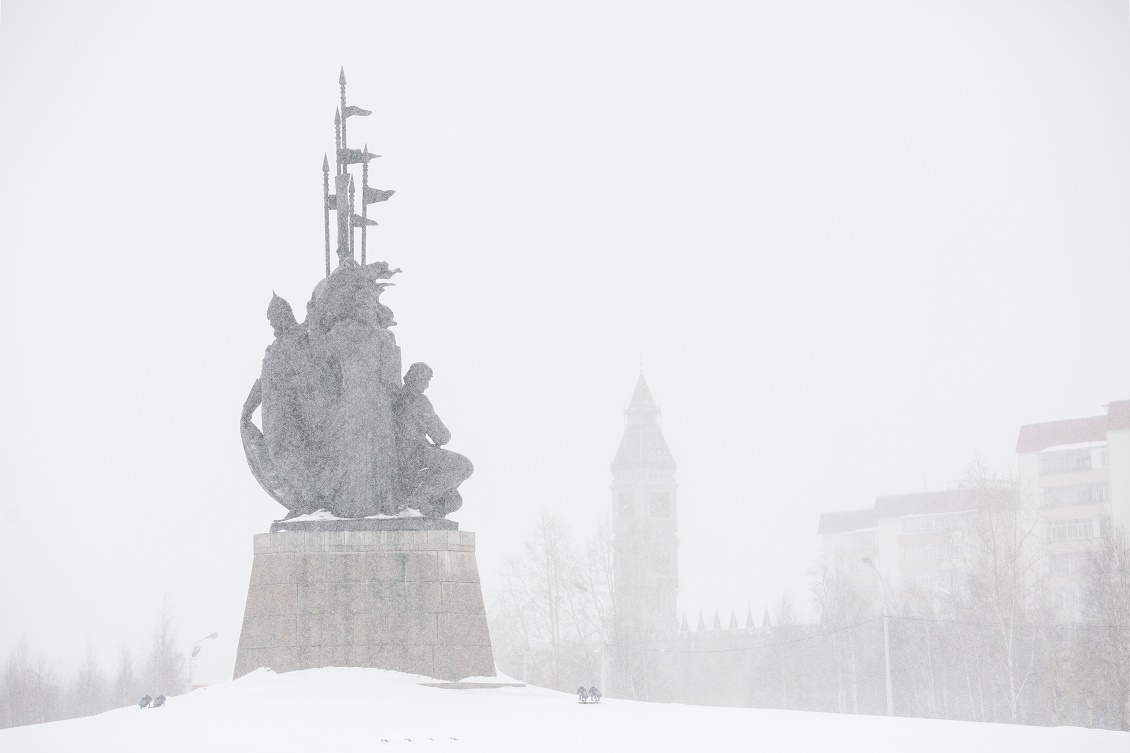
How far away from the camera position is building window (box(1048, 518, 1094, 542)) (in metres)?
71.3

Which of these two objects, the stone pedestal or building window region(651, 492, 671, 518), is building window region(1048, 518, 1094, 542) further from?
building window region(651, 492, 671, 518)

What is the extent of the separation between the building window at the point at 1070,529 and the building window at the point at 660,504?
292ft

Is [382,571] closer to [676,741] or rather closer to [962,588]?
[676,741]

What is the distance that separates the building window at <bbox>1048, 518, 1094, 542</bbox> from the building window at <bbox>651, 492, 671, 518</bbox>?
292 ft

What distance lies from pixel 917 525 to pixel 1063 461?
17.7 meters

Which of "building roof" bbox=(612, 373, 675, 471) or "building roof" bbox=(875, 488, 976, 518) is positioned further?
"building roof" bbox=(612, 373, 675, 471)

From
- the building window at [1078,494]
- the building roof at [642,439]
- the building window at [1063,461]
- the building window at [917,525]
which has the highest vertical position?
the building roof at [642,439]

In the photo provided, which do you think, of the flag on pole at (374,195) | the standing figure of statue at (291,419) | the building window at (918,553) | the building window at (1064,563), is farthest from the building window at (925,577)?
the standing figure of statue at (291,419)

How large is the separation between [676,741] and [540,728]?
122 centimetres

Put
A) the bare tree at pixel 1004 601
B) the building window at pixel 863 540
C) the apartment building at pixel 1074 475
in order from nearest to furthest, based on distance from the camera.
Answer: the bare tree at pixel 1004 601
the apartment building at pixel 1074 475
the building window at pixel 863 540

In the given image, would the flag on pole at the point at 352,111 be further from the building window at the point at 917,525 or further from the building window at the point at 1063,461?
the building window at the point at 917,525

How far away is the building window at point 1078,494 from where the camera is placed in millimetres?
73562

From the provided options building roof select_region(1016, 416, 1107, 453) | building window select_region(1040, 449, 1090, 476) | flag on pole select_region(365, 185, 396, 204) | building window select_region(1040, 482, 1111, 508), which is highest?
building roof select_region(1016, 416, 1107, 453)

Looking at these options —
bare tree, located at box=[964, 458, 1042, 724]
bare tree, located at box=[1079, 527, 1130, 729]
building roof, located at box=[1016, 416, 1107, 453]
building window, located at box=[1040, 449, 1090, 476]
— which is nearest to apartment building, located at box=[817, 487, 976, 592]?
building roof, located at box=[1016, 416, 1107, 453]
